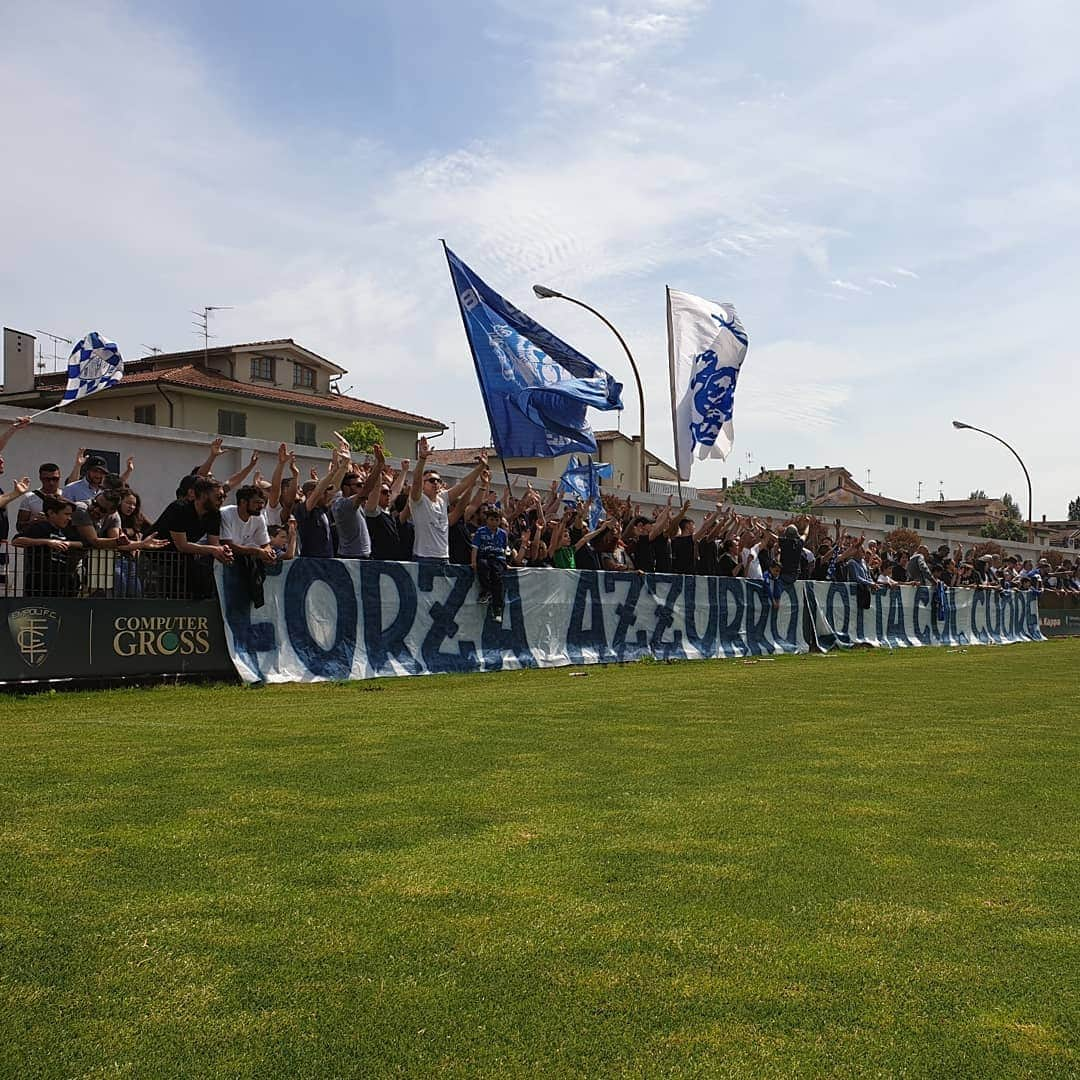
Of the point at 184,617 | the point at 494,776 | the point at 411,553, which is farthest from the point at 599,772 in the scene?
the point at 411,553

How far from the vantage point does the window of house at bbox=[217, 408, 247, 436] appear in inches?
2402

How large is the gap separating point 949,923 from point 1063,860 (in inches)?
46.0

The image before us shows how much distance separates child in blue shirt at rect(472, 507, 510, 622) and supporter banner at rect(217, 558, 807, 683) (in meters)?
0.13

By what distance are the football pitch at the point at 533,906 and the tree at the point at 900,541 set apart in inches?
970

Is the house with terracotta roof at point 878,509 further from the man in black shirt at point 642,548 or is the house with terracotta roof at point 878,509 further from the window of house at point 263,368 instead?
the man in black shirt at point 642,548

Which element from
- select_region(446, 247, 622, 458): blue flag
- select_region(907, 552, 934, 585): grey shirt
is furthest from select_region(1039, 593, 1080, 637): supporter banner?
select_region(446, 247, 622, 458): blue flag

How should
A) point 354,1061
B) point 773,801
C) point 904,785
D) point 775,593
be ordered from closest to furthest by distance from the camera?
point 354,1061 < point 773,801 < point 904,785 < point 775,593

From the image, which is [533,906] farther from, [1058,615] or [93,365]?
[1058,615]

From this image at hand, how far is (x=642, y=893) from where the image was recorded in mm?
4516

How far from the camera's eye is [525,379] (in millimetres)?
18172

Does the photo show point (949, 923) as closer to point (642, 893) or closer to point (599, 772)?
point (642, 893)

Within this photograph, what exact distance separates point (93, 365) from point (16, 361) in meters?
47.4

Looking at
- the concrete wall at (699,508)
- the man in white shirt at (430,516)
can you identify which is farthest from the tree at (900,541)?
the man in white shirt at (430,516)

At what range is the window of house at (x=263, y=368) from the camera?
2670 inches
